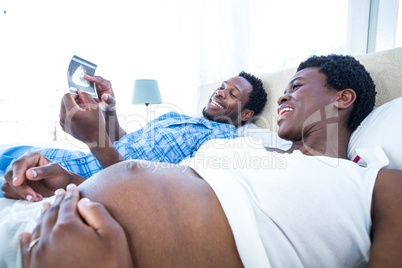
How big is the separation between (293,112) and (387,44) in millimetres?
1255

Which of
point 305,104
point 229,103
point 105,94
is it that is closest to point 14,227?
point 105,94

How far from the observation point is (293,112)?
93cm

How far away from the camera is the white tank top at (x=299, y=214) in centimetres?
46

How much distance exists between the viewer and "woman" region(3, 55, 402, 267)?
A: 399 millimetres

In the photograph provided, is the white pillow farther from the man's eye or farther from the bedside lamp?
the bedside lamp

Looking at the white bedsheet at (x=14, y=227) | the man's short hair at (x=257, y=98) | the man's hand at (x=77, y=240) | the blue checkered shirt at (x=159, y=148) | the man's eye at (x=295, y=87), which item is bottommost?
the blue checkered shirt at (x=159, y=148)

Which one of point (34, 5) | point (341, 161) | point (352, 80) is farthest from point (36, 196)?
point (34, 5)

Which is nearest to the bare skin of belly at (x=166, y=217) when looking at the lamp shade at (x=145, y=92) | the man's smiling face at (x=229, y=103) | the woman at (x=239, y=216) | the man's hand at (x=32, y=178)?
the woman at (x=239, y=216)

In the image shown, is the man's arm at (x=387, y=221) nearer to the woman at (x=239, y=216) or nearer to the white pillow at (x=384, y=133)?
the woman at (x=239, y=216)

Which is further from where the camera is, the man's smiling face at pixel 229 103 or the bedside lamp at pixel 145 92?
the bedside lamp at pixel 145 92

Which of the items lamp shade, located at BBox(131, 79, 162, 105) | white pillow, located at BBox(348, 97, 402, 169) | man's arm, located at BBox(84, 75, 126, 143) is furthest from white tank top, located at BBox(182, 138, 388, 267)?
lamp shade, located at BBox(131, 79, 162, 105)

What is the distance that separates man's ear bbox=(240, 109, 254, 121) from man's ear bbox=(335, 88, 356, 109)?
0.72 meters

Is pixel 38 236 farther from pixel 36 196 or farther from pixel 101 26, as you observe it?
pixel 101 26

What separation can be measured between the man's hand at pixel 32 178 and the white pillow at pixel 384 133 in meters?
1.05
